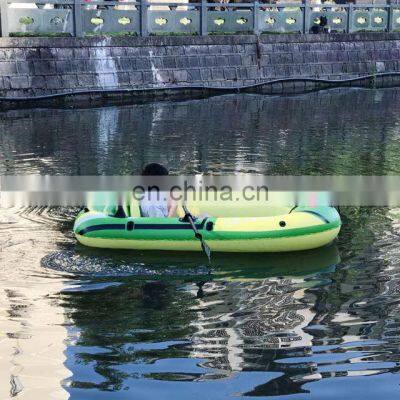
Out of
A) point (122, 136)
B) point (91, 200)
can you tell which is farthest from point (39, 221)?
point (122, 136)

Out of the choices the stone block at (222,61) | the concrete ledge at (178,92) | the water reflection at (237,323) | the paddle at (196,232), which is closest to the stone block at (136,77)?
the concrete ledge at (178,92)

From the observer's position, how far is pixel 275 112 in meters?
24.5

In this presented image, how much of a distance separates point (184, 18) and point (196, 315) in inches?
777

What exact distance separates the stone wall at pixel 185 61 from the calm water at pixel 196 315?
8.26 meters

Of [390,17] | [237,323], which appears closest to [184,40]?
[390,17]

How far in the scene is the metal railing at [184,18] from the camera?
24469mm

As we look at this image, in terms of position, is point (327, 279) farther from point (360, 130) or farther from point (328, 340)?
point (360, 130)

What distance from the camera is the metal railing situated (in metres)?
24.5

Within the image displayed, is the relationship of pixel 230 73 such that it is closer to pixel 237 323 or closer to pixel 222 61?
pixel 222 61

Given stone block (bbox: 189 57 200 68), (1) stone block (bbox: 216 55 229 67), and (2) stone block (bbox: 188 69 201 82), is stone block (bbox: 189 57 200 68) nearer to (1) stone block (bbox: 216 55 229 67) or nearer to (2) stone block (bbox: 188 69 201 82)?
(2) stone block (bbox: 188 69 201 82)

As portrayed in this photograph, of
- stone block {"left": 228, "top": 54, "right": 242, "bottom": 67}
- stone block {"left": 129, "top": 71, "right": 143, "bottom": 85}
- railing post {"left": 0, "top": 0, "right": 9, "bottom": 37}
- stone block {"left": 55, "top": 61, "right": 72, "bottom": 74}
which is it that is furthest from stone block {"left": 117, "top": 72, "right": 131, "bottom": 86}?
stone block {"left": 228, "top": 54, "right": 242, "bottom": 67}

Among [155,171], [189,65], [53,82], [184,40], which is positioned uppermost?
[184,40]

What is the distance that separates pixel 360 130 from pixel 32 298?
44.7 ft

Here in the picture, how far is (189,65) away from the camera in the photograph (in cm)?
2736
